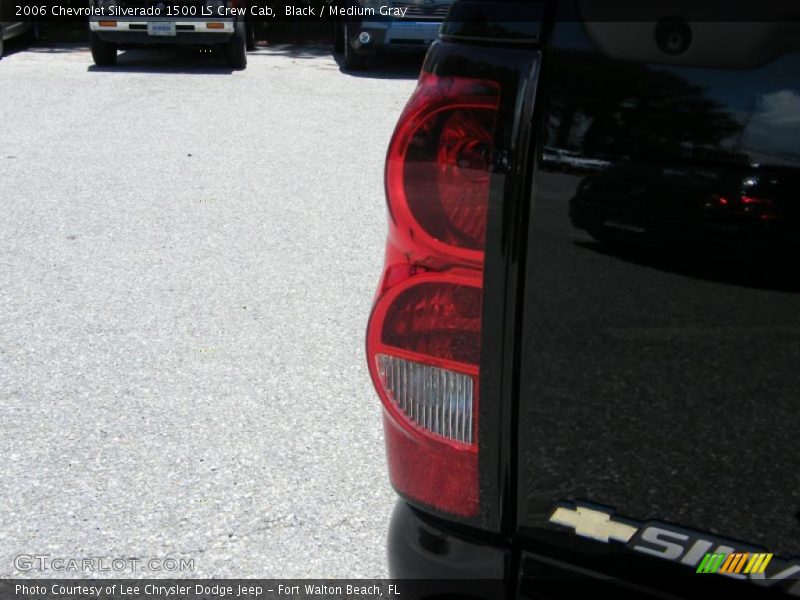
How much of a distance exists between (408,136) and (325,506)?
1803mm

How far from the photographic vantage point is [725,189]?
1235 millimetres

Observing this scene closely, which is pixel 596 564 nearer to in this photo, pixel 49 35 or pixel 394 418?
pixel 394 418

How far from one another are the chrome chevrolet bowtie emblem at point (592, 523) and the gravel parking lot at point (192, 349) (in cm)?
136

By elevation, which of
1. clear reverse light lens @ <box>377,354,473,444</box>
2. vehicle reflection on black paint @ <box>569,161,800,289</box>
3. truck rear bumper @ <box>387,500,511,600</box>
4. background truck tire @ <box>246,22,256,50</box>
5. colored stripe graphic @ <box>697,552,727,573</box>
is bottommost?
background truck tire @ <box>246,22,256,50</box>

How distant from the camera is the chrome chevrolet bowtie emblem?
1.40 m

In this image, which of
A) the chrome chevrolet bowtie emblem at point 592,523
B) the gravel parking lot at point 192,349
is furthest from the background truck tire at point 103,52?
the chrome chevrolet bowtie emblem at point 592,523

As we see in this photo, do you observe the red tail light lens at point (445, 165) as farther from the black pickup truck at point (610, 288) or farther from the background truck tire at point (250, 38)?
the background truck tire at point (250, 38)

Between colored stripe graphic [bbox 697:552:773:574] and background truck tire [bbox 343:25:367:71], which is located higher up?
colored stripe graphic [bbox 697:552:773:574]

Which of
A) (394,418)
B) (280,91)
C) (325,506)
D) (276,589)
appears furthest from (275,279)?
(280,91)

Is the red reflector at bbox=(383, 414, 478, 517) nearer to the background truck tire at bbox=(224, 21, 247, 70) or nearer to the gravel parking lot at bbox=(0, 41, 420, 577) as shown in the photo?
the gravel parking lot at bbox=(0, 41, 420, 577)

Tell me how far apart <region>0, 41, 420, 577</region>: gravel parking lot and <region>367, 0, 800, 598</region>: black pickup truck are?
1376 mm

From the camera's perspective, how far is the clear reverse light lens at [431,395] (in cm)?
148

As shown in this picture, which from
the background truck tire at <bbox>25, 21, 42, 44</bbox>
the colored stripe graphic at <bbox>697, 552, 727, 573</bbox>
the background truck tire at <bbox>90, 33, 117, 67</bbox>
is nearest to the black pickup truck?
the colored stripe graphic at <bbox>697, 552, 727, 573</bbox>

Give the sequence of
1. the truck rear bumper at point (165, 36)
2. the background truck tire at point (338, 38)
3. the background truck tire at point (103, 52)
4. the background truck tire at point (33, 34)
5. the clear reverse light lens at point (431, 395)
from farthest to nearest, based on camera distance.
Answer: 1. the background truck tire at point (33, 34)
2. the background truck tire at point (338, 38)
3. the background truck tire at point (103, 52)
4. the truck rear bumper at point (165, 36)
5. the clear reverse light lens at point (431, 395)
